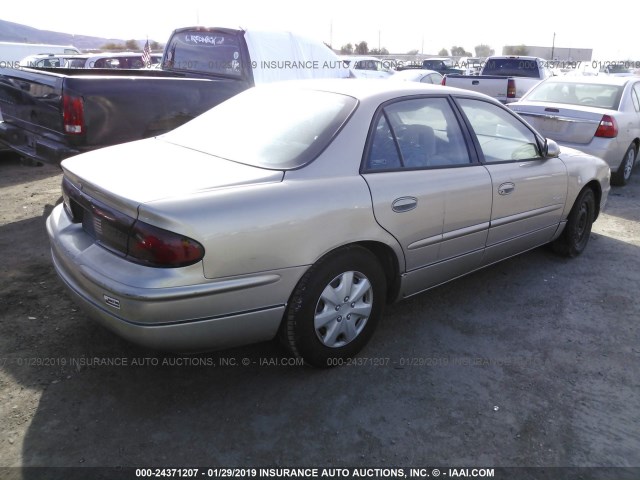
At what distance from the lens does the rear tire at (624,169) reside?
7.89 meters

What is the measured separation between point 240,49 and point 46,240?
11.5 ft

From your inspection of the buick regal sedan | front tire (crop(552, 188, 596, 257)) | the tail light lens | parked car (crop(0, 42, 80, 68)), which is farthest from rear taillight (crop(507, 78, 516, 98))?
parked car (crop(0, 42, 80, 68))

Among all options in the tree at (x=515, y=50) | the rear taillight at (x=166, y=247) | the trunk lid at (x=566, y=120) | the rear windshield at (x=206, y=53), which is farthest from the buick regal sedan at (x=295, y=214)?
the tree at (x=515, y=50)

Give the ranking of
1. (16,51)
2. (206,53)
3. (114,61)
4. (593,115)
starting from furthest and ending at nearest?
1. (114,61)
2. (16,51)
3. (593,115)
4. (206,53)

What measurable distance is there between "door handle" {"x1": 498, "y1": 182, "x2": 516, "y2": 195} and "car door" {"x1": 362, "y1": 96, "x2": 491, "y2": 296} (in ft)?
0.49

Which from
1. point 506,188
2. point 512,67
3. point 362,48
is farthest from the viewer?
point 362,48

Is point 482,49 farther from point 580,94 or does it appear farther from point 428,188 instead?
point 428,188

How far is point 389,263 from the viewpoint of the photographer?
3.30 m

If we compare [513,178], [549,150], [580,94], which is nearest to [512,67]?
[580,94]

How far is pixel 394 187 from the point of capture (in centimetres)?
314

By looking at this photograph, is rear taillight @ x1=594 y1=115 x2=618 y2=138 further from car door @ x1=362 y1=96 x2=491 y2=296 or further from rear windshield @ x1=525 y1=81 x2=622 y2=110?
car door @ x1=362 y1=96 x2=491 y2=296

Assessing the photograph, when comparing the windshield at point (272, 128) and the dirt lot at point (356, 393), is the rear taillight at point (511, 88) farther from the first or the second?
the windshield at point (272, 128)

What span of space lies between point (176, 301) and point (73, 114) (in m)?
3.14

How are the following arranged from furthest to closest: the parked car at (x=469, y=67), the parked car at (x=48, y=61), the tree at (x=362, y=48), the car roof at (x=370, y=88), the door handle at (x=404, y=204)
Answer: the tree at (x=362, y=48) → the parked car at (x=469, y=67) → the parked car at (x=48, y=61) → the car roof at (x=370, y=88) → the door handle at (x=404, y=204)
